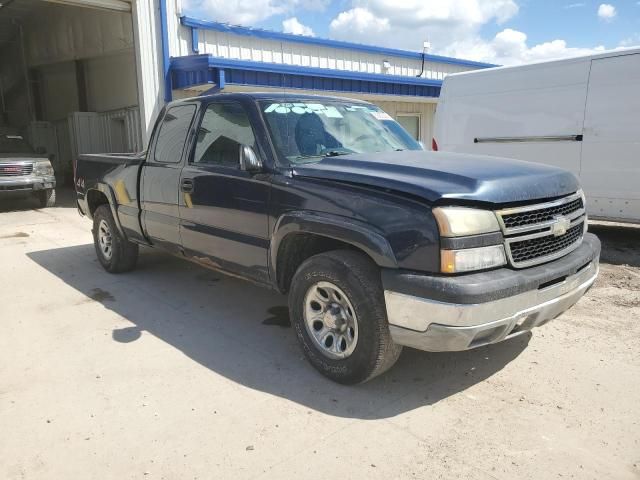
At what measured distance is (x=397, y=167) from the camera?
3377 millimetres

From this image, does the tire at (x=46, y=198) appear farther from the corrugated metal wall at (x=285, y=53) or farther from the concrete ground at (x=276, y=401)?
the concrete ground at (x=276, y=401)

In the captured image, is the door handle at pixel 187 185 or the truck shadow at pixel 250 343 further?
the door handle at pixel 187 185

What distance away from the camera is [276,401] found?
10.9 ft

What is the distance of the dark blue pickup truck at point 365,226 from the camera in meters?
2.91

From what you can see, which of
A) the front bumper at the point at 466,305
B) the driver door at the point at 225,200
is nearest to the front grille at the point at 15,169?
the driver door at the point at 225,200

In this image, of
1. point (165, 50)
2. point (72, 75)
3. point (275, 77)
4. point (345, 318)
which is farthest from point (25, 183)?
point (345, 318)

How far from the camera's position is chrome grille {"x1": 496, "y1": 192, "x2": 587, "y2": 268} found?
3057 mm

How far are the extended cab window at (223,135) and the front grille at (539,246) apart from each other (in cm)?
207

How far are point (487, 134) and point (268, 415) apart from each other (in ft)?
21.0

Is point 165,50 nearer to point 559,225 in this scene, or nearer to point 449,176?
point 449,176

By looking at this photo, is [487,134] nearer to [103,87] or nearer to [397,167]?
[397,167]

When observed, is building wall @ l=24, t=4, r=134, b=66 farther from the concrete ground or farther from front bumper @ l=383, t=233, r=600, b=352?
front bumper @ l=383, t=233, r=600, b=352

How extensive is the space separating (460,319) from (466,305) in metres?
0.09

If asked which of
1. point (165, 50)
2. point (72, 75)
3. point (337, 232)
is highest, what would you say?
point (72, 75)
